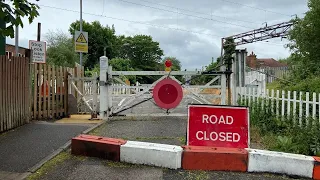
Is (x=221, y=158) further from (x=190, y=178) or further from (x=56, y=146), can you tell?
(x=56, y=146)

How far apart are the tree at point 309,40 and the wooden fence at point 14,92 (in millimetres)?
10731

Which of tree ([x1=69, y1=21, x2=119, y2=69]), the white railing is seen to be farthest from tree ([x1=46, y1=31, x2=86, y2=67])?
the white railing

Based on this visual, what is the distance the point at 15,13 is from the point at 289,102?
19.3 feet

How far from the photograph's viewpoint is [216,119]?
5.80 m

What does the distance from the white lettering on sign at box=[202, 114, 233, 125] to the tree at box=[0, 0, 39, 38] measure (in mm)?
3157

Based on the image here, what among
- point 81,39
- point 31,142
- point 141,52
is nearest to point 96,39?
point 141,52

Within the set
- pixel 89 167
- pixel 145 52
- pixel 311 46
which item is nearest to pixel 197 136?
pixel 89 167

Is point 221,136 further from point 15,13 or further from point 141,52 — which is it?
point 141,52

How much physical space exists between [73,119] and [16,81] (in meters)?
2.58

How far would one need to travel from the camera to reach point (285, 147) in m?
6.46

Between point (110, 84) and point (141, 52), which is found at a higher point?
point (141, 52)

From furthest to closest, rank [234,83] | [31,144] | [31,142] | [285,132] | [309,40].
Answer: [309,40] < [234,83] < [285,132] < [31,142] < [31,144]

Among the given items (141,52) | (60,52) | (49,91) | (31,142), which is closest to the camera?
Result: (31,142)

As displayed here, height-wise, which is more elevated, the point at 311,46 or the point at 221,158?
the point at 311,46
